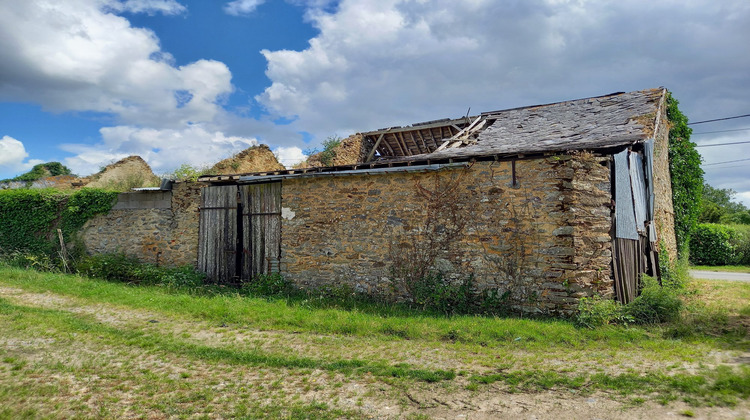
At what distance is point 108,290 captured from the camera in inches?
366

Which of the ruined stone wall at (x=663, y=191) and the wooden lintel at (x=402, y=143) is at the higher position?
the wooden lintel at (x=402, y=143)

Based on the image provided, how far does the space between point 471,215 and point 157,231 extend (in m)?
8.64

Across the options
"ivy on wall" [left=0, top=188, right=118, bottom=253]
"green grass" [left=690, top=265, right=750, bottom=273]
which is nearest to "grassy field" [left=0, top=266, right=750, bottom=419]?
"ivy on wall" [left=0, top=188, right=118, bottom=253]

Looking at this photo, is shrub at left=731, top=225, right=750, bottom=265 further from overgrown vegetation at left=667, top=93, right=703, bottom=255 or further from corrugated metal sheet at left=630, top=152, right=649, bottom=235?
corrugated metal sheet at left=630, top=152, right=649, bottom=235

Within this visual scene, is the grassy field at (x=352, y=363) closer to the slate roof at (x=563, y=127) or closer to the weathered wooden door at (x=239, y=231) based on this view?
the weathered wooden door at (x=239, y=231)

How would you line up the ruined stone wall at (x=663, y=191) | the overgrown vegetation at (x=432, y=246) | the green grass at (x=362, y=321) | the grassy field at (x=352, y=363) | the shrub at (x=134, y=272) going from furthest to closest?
1. the shrub at (x=134, y=272)
2. the ruined stone wall at (x=663, y=191)
3. the overgrown vegetation at (x=432, y=246)
4. the green grass at (x=362, y=321)
5. the grassy field at (x=352, y=363)

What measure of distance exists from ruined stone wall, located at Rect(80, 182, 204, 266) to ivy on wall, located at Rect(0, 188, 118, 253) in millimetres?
597

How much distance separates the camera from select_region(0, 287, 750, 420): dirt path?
3836 millimetres

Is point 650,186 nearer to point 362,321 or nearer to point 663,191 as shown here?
point 663,191

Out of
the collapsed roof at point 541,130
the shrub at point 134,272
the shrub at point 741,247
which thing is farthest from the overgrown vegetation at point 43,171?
the shrub at point 741,247

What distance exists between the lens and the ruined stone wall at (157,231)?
11133mm

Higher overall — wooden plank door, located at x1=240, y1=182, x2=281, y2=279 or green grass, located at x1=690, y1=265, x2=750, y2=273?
wooden plank door, located at x1=240, y1=182, x2=281, y2=279

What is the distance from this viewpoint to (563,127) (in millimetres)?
9555

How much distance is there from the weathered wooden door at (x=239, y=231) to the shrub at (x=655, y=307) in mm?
7429
